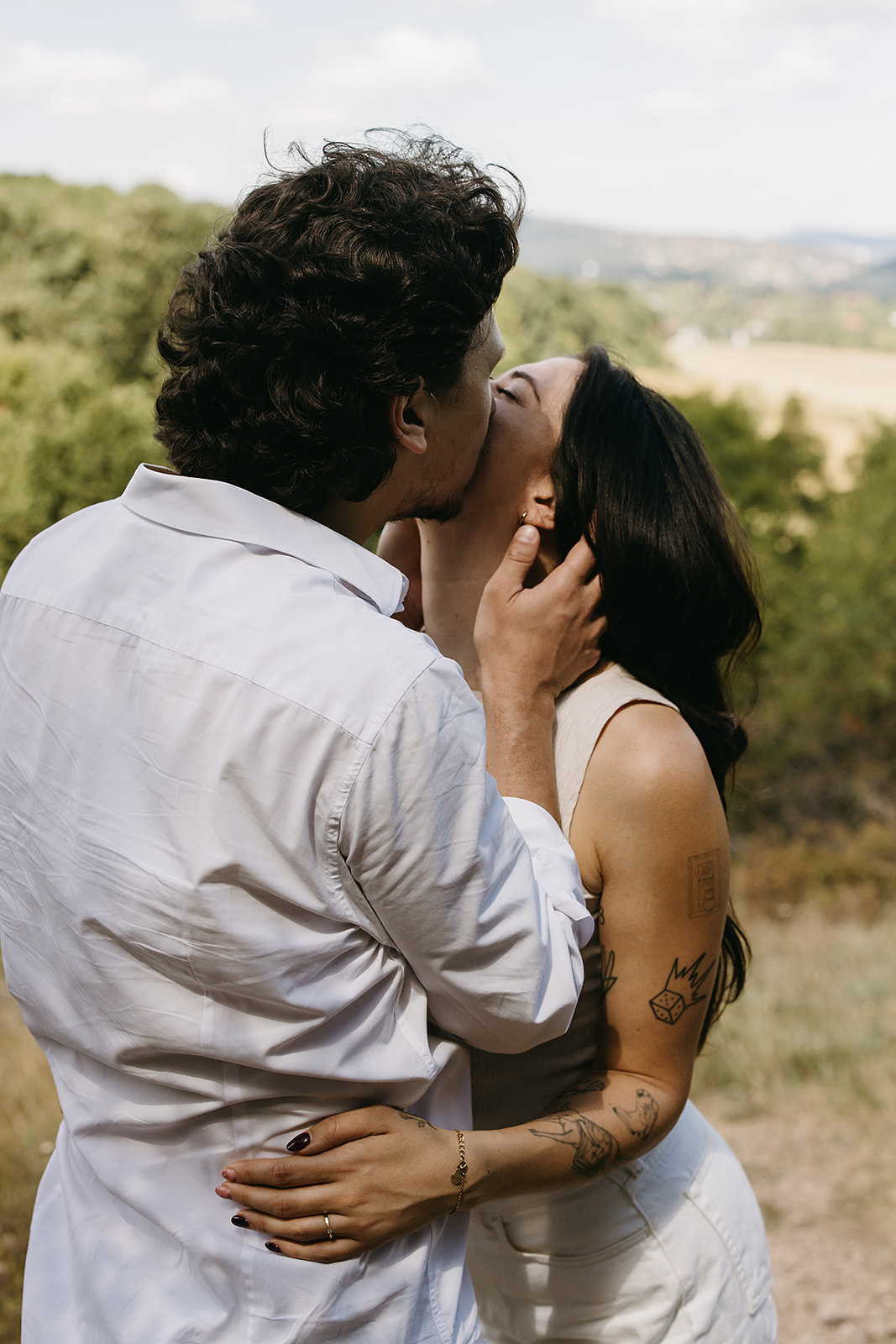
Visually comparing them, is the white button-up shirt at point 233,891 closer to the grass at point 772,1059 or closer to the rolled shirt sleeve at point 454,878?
the rolled shirt sleeve at point 454,878

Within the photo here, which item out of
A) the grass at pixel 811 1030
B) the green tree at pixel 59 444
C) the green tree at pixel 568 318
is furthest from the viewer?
the green tree at pixel 568 318

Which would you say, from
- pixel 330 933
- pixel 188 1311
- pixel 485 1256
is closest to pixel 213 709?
pixel 330 933

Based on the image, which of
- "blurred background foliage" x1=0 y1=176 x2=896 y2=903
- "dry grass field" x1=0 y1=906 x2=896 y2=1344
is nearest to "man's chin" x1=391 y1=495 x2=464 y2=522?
"dry grass field" x1=0 y1=906 x2=896 y2=1344

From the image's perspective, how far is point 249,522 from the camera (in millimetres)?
1230

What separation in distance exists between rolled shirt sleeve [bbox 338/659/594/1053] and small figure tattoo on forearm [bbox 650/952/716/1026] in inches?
18.4

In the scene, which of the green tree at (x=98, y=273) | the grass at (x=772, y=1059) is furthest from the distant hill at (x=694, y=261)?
the grass at (x=772, y=1059)

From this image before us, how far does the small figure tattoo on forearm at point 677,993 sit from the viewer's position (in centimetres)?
169

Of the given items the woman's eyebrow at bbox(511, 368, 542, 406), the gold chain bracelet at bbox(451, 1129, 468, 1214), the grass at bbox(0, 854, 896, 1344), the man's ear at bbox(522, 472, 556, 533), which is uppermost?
the woman's eyebrow at bbox(511, 368, 542, 406)

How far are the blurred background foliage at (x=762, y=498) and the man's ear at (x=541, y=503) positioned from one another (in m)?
4.95

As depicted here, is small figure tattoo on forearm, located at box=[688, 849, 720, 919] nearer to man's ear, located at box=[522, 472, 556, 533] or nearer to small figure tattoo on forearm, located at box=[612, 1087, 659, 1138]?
small figure tattoo on forearm, located at box=[612, 1087, 659, 1138]

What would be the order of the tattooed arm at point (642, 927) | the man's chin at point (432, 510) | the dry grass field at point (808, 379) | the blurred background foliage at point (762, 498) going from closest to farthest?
the man's chin at point (432, 510) → the tattooed arm at point (642, 927) → the blurred background foliage at point (762, 498) → the dry grass field at point (808, 379)

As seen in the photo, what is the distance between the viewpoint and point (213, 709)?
108cm

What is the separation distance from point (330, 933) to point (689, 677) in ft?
3.50

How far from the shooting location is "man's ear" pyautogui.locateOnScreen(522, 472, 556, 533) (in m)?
1.93
